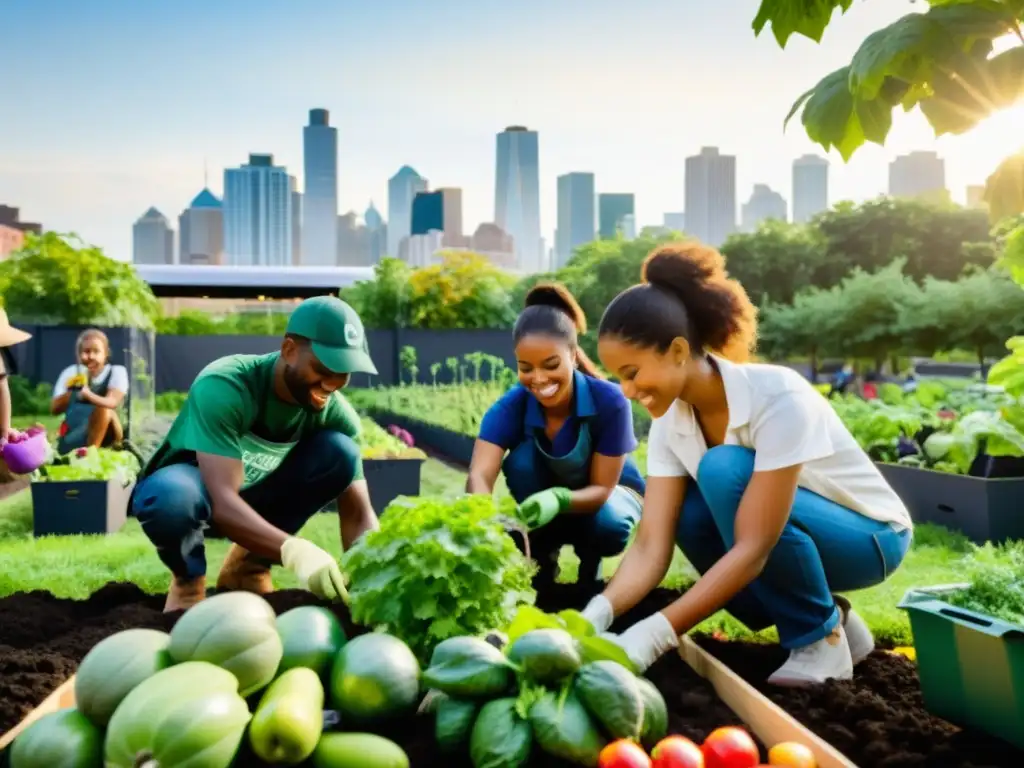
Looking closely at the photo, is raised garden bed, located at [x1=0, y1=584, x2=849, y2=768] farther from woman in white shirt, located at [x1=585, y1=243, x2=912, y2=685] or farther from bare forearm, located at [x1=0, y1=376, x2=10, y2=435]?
bare forearm, located at [x1=0, y1=376, x2=10, y2=435]

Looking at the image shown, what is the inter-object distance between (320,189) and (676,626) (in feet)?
338

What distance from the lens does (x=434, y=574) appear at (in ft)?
7.72

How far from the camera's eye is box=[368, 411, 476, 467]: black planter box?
8.36 metres

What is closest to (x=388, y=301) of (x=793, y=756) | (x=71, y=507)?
(x=71, y=507)

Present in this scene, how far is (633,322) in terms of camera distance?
7.95ft

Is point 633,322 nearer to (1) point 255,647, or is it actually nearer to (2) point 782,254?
(1) point 255,647

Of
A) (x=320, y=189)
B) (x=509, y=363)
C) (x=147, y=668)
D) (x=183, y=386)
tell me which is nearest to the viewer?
(x=147, y=668)

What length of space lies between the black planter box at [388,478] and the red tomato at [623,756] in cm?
413

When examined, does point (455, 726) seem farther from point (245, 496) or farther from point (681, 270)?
point (245, 496)

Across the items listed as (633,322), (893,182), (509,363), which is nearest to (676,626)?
(633,322)

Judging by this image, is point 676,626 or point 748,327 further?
point 748,327

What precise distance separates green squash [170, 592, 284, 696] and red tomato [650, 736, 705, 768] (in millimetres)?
805

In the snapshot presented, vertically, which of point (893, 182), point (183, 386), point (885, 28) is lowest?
point (183, 386)

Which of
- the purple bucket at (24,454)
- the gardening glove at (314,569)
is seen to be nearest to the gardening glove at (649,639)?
the gardening glove at (314,569)
